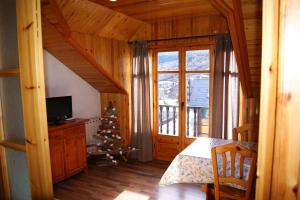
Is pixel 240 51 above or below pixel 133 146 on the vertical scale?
above

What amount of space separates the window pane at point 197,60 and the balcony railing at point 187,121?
778 millimetres

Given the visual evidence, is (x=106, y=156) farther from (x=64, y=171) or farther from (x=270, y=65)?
(x=270, y=65)

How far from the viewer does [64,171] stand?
3.65 meters

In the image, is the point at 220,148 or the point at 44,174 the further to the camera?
the point at 220,148

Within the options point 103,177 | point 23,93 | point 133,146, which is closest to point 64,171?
point 103,177

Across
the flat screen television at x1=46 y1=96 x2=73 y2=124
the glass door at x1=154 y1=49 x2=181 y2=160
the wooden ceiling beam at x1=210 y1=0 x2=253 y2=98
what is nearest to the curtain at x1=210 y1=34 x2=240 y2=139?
the wooden ceiling beam at x1=210 y1=0 x2=253 y2=98

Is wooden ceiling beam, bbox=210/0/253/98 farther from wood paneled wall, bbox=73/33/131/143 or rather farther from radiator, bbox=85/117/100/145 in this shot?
radiator, bbox=85/117/100/145

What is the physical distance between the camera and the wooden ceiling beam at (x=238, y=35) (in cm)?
241

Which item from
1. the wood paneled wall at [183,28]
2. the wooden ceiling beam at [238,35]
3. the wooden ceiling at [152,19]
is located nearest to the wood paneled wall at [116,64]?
the wooden ceiling at [152,19]

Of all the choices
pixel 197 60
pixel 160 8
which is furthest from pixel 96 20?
pixel 197 60

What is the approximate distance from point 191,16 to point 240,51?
4.57ft

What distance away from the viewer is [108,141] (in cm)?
457

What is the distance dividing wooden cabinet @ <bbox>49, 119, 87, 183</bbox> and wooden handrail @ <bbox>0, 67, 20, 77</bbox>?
2.31m

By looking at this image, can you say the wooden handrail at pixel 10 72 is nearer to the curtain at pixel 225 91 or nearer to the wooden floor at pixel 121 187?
the wooden floor at pixel 121 187
